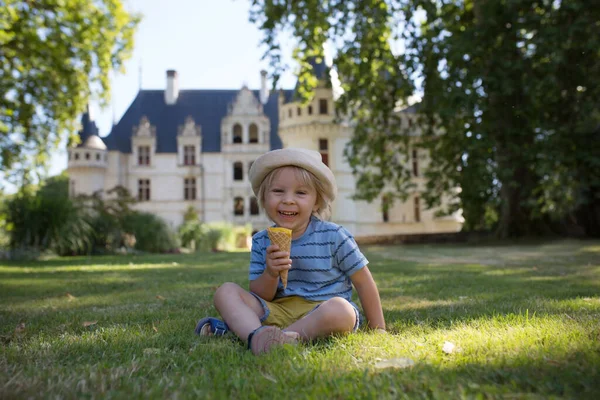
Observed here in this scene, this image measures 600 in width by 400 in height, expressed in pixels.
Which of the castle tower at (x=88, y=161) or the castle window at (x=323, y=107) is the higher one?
the castle window at (x=323, y=107)

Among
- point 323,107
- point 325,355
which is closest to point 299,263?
point 325,355

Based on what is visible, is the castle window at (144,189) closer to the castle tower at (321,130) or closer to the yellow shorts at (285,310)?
the castle tower at (321,130)

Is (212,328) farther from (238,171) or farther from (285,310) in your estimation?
(238,171)

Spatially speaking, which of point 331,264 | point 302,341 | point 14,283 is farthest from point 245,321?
point 14,283

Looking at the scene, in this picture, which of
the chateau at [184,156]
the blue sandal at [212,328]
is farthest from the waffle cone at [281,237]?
the chateau at [184,156]

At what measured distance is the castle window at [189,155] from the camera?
3766 cm

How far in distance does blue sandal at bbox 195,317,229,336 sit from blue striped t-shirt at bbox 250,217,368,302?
34 centimetres

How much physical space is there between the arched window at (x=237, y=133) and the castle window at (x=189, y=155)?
10.0 feet

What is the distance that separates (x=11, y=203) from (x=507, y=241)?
522 inches

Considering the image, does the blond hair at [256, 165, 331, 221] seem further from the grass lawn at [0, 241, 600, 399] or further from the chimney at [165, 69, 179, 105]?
the chimney at [165, 69, 179, 105]

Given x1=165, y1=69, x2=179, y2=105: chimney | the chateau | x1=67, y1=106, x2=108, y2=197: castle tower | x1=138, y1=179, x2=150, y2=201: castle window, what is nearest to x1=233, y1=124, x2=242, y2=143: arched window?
the chateau

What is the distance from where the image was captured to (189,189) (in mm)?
37562

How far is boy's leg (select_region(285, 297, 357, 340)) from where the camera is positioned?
2396 millimetres

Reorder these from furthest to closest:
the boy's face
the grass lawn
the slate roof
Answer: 1. the slate roof
2. the boy's face
3. the grass lawn
